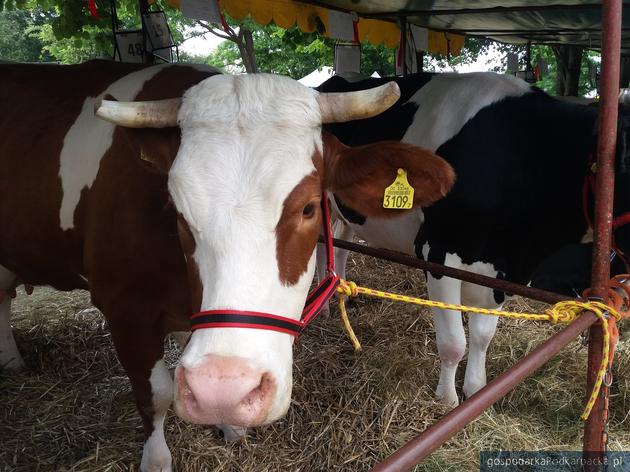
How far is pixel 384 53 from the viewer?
1603cm

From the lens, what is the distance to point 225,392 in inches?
43.8

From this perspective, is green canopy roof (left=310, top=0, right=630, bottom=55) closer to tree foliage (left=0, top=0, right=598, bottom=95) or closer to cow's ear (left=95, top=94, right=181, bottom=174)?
tree foliage (left=0, top=0, right=598, bottom=95)

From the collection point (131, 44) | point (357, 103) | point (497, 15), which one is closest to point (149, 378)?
point (357, 103)

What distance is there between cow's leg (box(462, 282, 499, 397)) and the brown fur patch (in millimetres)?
1575

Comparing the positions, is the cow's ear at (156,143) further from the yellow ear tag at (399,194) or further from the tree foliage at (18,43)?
the tree foliage at (18,43)

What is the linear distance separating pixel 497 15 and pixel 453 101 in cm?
294

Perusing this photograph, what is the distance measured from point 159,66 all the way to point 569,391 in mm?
2732

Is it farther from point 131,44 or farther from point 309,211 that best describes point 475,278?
point 131,44

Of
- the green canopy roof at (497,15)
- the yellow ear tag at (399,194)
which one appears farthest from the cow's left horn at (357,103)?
the green canopy roof at (497,15)

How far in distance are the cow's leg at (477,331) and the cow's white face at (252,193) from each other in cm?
132

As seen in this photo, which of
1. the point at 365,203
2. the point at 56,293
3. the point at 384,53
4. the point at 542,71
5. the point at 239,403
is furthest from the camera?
the point at 384,53

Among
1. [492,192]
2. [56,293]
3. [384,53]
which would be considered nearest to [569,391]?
[492,192]

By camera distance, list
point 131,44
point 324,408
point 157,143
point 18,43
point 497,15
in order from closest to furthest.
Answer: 1. point 157,143
2. point 324,408
3. point 131,44
4. point 497,15
5. point 18,43

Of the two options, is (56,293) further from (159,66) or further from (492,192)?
(492,192)
